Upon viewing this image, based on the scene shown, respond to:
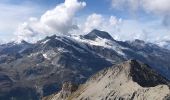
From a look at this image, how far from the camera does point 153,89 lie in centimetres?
19275

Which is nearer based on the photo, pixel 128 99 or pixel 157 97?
pixel 157 97

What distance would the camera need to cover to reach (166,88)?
18900 centimetres

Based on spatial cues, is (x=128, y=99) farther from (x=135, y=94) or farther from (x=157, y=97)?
(x=157, y=97)

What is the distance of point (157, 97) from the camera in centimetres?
18550

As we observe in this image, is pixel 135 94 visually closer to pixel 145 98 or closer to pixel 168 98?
pixel 145 98

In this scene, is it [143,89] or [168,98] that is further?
[143,89]

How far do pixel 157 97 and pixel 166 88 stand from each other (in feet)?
23.1

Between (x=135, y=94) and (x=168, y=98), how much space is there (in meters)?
22.5

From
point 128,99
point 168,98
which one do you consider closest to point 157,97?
point 168,98

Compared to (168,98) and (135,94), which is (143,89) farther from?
(168,98)

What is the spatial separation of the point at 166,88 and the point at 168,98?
8947mm

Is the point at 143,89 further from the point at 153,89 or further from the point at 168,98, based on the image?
the point at 168,98

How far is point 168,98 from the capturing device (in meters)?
181

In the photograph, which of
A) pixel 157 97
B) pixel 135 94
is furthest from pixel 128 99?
pixel 157 97
